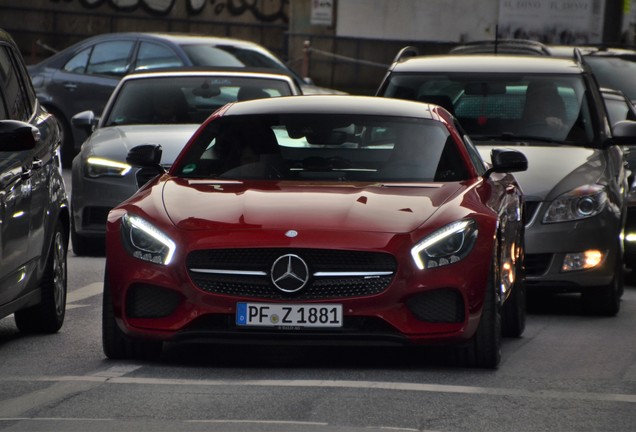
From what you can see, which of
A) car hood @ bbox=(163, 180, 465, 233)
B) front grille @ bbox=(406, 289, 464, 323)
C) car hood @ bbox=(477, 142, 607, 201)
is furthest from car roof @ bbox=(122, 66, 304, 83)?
front grille @ bbox=(406, 289, 464, 323)

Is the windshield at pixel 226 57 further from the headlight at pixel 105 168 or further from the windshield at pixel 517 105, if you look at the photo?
the windshield at pixel 517 105

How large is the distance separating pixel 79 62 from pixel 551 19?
1381cm

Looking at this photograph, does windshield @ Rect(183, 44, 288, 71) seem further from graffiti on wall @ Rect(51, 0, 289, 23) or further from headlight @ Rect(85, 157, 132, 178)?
graffiti on wall @ Rect(51, 0, 289, 23)

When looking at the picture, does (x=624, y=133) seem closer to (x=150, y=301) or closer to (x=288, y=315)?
(x=288, y=315)

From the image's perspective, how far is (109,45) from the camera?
75.8 feet

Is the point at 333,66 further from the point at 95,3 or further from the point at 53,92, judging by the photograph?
the point at 53,92

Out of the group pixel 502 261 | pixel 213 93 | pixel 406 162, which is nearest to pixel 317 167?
pixel 406 162

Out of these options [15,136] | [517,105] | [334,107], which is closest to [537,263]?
[517,105]

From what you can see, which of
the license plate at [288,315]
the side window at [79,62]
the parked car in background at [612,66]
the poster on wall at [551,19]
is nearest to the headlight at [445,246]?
the license plate at [288,315]

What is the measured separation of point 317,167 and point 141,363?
1.50 m

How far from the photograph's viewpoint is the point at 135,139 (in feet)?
49.5

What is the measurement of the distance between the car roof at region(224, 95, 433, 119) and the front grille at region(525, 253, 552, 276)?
63.4 inches

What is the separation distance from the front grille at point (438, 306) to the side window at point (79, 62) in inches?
598

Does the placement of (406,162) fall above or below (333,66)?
above
